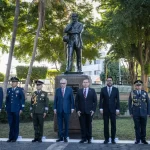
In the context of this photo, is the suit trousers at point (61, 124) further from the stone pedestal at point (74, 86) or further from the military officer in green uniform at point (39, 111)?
the stone pedestal at point (74, 86)

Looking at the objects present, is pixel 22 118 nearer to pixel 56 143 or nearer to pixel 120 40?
pixel 56 143

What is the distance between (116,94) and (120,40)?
10.9 metres

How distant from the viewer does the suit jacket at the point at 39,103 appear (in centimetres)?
811

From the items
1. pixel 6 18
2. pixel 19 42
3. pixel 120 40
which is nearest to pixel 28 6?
pixel 6 18

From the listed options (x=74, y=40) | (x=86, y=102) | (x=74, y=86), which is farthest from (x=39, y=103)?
(x=74, y=40)

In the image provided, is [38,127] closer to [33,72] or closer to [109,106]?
[109,106]

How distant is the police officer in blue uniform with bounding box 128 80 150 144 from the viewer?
7.92 metres

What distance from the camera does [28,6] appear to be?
19281mm

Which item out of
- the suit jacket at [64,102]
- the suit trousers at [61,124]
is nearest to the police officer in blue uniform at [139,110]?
the suit jacket at [64,102]

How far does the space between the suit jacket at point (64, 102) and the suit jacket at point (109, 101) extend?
823mm

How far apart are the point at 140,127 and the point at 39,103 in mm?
2777

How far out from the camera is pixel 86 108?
798 cm

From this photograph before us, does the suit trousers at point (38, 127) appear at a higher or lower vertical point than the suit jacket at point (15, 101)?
lower

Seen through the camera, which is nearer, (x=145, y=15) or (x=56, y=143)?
(x=56, y=143)
